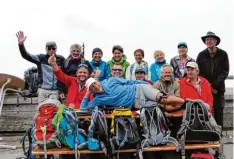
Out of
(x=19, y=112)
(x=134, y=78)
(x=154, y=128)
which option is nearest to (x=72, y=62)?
(x=134, y=78)

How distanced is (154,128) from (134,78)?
2085mm

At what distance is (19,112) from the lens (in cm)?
1010

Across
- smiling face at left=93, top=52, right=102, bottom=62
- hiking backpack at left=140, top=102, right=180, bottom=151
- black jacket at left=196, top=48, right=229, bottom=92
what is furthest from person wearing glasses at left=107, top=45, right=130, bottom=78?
hiking backpack at left=140, top=102, right=180, bottom=151

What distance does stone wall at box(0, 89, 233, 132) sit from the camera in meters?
9.94

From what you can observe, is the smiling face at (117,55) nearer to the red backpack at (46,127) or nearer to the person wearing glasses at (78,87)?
the person wearing glasses at (78,87)

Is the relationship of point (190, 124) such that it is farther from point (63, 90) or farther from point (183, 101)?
point (63, 90)

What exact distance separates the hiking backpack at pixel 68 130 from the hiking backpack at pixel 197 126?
1.27 metres

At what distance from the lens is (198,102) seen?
534 cm

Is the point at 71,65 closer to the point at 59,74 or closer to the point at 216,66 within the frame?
the point at 59,74

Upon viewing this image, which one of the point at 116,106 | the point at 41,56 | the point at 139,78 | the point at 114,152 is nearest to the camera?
the point at 114,152

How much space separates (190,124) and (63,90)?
2.84 m

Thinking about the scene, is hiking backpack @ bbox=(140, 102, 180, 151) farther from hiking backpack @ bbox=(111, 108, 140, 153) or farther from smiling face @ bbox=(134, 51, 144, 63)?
smiling face @ bbox=(134, 51, 144, 63)

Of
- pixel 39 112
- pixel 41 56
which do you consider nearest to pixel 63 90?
pixel 41 56

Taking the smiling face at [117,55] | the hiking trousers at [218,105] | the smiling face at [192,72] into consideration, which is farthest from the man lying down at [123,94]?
the smiling face at [117,55]
